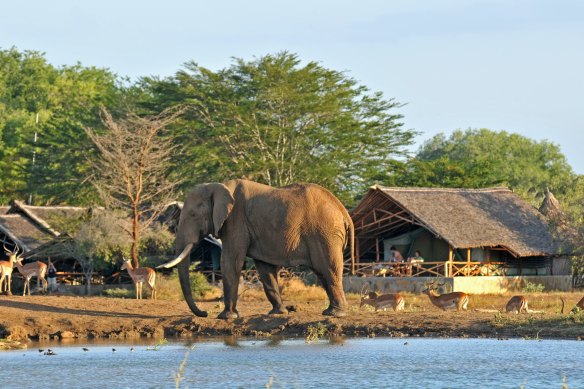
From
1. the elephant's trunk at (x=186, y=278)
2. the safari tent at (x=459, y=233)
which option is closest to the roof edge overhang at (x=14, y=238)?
the safari tent at (x=459, y=233)

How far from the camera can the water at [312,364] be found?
62.5 feet

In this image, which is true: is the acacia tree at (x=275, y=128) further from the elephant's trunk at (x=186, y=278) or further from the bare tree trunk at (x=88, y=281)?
the elephant's trunk at (x=186, y=278)

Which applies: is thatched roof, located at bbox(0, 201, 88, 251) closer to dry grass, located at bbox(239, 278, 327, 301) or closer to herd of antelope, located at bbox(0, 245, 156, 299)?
herd of antelope, located at bbox(0, 245, 156, 299)

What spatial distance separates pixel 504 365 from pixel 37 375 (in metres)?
7.93

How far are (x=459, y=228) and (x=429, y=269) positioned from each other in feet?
6.70

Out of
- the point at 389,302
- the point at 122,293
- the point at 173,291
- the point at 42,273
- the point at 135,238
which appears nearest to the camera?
the point at 389,302

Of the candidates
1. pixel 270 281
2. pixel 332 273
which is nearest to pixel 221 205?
pixel 270 281

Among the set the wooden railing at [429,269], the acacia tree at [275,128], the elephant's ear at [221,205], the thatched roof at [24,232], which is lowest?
the wooden railing at [429,269]

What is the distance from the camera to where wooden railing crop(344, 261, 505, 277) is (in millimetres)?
41469

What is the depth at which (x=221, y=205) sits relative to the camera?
26875mm

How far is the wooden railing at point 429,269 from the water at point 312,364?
1669 centimetres

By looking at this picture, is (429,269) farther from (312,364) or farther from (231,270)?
(312,364)

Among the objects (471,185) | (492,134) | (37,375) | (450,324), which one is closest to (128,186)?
(450,324)

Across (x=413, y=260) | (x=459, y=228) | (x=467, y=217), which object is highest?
(x=467, y=217)
